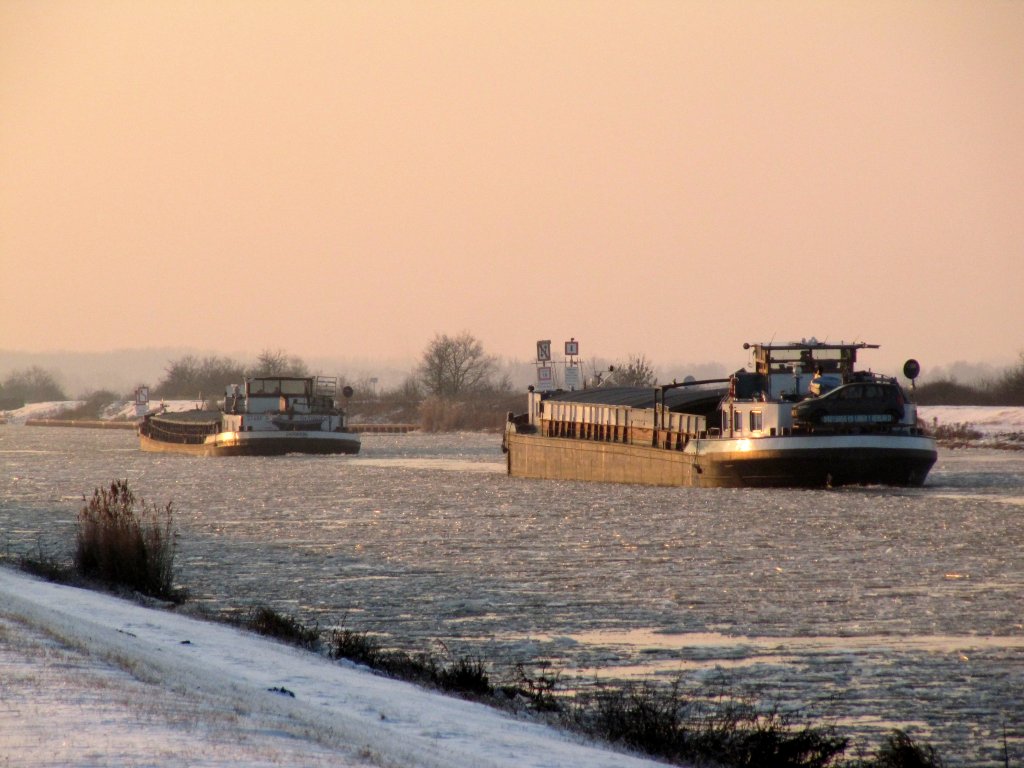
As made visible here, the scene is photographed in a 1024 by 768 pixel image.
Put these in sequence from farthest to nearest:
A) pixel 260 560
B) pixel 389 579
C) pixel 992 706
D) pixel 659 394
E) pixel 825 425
A: 1. pixel 659 394
2. pixel 825 425
3. pixel 260 560
4. pixel 389 579
5. pixel 992 706

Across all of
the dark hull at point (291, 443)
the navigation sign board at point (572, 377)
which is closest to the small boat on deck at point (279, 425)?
the dark hull at point (291, 443)

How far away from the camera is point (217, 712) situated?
9.30 meters

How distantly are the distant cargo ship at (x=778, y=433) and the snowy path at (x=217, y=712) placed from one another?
100 ft

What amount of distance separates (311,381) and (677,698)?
230 feet

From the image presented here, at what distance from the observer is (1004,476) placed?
151ft

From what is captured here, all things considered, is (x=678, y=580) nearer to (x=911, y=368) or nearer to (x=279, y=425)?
(x=911, y=368)

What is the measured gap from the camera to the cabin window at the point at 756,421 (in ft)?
146

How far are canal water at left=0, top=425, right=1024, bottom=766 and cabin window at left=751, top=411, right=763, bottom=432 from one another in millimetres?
2724

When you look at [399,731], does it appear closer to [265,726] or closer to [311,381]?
[265,726]

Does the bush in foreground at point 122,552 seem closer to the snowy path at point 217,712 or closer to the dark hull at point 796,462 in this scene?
the snowy path at point 217,712

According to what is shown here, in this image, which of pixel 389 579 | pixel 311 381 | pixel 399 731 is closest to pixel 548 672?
pixel 399 731

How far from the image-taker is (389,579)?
20.6 meters

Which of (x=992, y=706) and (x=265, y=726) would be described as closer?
(x=265, y=726)

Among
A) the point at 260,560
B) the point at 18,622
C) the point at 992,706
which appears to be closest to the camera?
the point at 992,706
